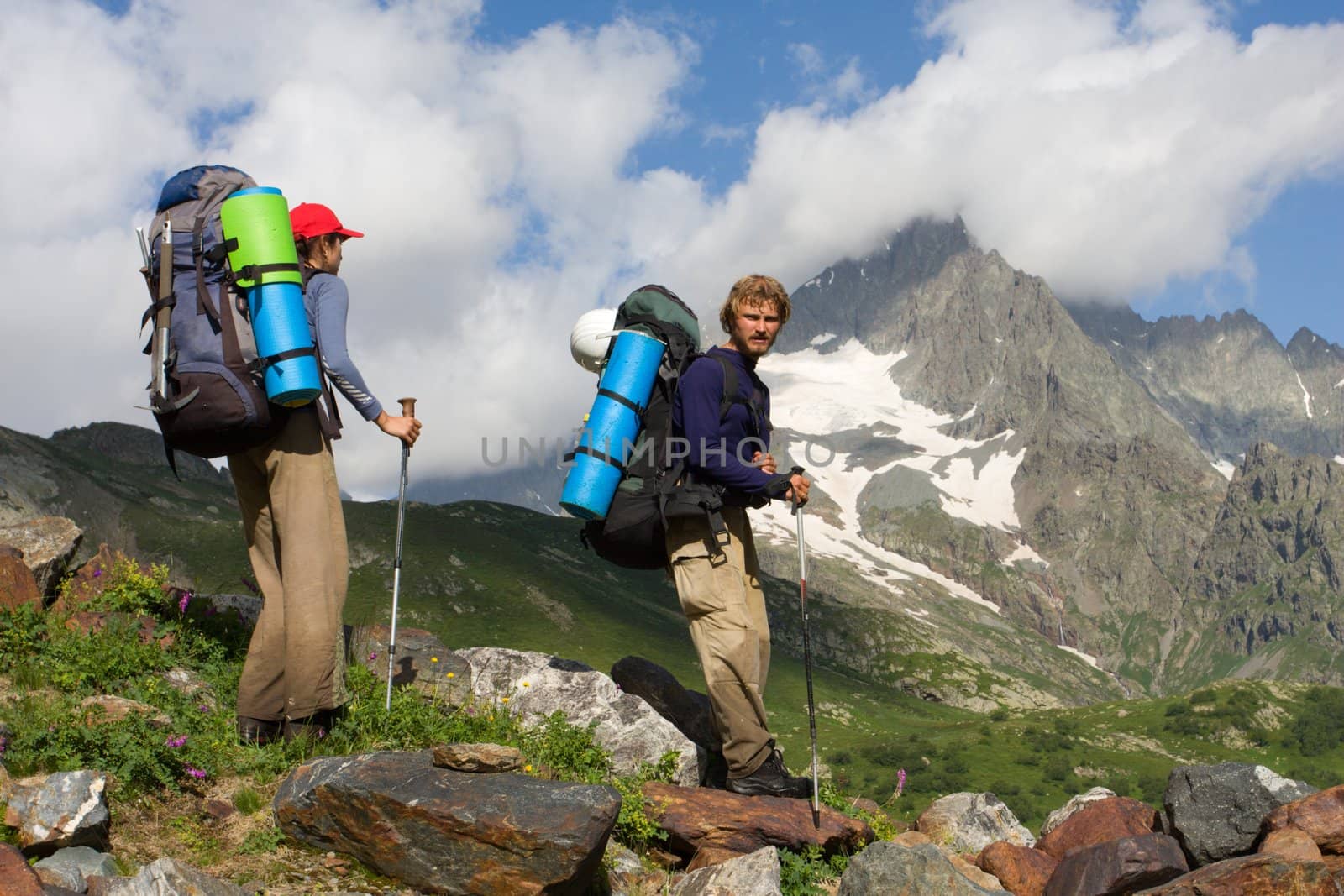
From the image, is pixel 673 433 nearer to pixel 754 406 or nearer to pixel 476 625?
pixel 754 406

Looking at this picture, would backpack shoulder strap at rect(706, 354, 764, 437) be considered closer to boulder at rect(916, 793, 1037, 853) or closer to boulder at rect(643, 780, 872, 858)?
boulder at rect(643, 780, 872, 858)

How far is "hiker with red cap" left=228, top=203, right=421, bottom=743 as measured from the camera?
892 centimetres

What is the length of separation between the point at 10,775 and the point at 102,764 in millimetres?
592

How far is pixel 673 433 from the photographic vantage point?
984cm

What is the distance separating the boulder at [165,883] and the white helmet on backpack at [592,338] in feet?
20.0

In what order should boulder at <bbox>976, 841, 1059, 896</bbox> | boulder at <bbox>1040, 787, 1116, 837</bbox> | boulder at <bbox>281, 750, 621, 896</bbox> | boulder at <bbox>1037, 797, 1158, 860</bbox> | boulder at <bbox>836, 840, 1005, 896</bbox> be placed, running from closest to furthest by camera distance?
boulder at <bbox>281, 750, 621, 896</bbox> < boulder at <bbox>836, 840, 1005, 896</bbox> < boulder at <bbox>976, 841, 1059, 896</bbox> < boulder at <bbox>1037, 797, 1158, 860</bbox> < boulder at <bbox>1040, 787, 1116, 837</bbox>

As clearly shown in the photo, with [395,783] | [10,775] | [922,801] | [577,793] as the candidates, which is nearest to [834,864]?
[577,793]

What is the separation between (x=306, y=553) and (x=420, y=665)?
3304 millimetres

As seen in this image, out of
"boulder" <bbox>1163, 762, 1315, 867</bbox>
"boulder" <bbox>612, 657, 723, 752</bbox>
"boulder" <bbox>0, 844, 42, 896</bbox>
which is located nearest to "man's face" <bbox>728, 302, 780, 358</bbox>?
"boulder" <bbox>612, 657, 723, 752</bbox>

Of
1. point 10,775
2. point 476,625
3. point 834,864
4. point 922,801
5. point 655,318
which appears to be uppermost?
point 655,318

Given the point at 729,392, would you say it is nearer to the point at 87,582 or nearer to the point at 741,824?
the point at 741,824

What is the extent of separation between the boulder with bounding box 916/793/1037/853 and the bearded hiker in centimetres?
300

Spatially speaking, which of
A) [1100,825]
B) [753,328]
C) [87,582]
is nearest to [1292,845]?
[1100,825]

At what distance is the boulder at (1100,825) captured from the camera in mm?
10094
